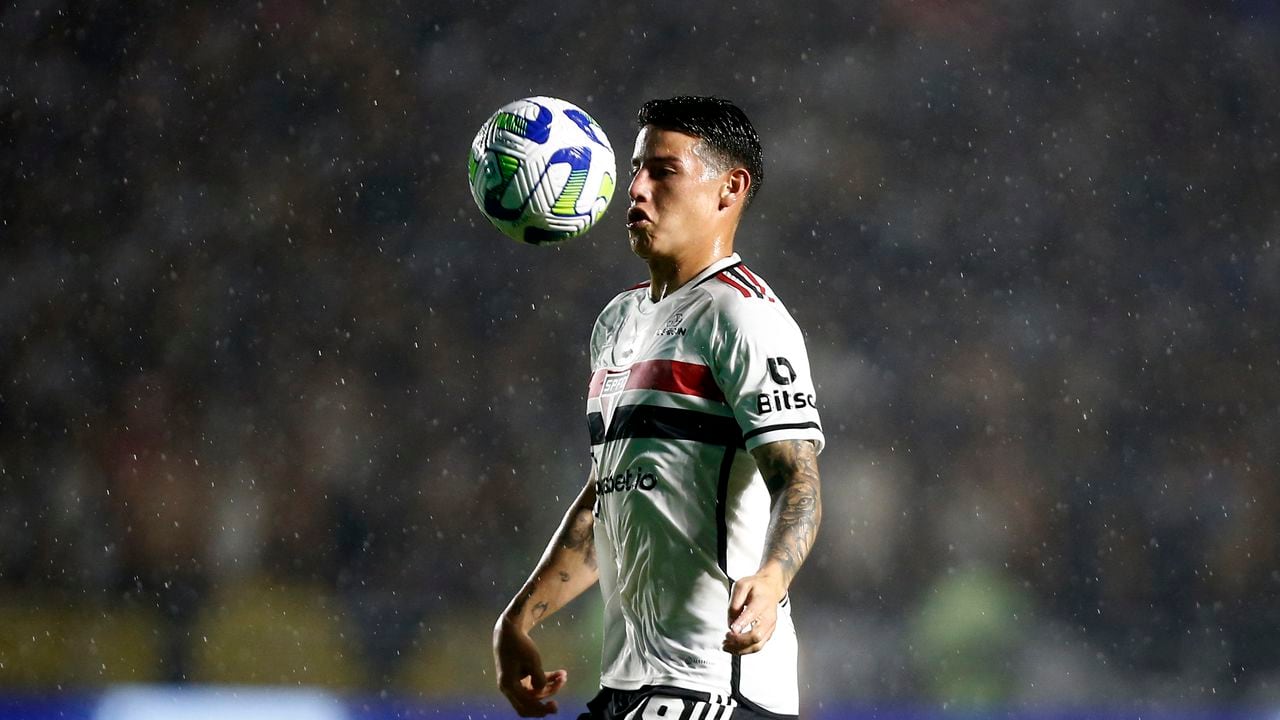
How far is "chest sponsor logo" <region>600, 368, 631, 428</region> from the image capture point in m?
2.39

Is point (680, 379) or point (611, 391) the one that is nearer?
point (680, 379)

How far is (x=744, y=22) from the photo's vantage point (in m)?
8.80

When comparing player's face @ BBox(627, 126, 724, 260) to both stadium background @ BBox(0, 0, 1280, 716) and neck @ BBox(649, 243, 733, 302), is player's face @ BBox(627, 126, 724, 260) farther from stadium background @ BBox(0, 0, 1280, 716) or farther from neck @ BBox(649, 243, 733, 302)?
stadium background @ BBox(0, 0, 1280, 716)

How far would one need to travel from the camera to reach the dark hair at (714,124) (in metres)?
2.47

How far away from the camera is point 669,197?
2439 millimetres

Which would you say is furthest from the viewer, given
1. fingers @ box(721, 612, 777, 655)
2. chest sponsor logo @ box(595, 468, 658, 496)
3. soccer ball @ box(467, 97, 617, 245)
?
soccer ball @ box(467, 97, 617, 245)

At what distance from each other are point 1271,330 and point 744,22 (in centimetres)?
383

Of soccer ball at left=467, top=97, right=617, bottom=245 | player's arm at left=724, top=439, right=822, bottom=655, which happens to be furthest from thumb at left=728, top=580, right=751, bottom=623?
soccer ball at left=467, top=97, right=617, bottom=245

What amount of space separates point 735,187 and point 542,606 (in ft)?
2.87

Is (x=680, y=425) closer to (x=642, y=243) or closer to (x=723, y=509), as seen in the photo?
(x=723, y=509)

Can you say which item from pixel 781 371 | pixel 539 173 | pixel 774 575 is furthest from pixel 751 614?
pixel 539 173

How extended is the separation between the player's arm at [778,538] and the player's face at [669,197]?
1.60ft

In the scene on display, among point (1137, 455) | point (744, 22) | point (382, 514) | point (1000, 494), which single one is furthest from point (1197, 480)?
point (382, 514)

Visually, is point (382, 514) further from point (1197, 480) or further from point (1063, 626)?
point (1197, 480)
